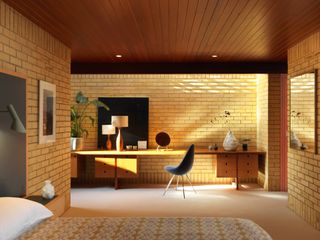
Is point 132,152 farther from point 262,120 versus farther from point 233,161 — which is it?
point 262,120

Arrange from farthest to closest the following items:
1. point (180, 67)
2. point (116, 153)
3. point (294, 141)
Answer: point (116, 153), point (180, 67), point (294, 141)

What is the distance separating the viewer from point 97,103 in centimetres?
793

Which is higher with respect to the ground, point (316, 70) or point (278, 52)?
point (278, 52)

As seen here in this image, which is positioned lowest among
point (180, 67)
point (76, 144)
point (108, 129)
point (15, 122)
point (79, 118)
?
point (76, 144)

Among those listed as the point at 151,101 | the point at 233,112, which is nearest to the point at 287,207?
the point at 233,112

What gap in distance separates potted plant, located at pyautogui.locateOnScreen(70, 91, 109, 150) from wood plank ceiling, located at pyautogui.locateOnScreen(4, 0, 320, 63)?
1.65 meters

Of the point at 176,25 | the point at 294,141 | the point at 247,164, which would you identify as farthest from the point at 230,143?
the point at 176,25

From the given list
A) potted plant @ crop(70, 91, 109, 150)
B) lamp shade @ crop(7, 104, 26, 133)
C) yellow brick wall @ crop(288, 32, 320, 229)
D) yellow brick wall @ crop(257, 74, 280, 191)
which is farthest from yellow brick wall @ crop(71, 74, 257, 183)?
lamp shade @ crop(7, 104, 26, 133)

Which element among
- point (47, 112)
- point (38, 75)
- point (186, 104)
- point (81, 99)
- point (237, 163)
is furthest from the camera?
point (186, 104)

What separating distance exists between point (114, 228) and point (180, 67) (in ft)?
15.4

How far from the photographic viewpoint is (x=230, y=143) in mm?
7691

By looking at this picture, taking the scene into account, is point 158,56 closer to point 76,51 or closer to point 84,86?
point 76,51

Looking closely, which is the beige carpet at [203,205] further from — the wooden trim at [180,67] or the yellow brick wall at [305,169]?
the wooden trim at [180,67]

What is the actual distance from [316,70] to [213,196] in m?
3.00
